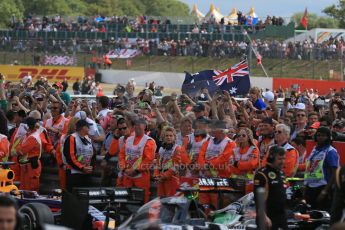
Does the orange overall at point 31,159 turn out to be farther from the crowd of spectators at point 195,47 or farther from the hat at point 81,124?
the crowd of spectators at point 195,47

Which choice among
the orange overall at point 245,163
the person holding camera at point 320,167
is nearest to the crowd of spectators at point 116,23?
the orange overall at point 245,163

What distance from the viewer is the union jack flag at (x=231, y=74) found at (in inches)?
926

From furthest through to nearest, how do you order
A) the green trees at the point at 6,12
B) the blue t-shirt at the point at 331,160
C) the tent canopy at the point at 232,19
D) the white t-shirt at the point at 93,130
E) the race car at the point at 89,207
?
the green trees at the point at 6,12 → the tent canopy at the point at 232,19 → the white t-shirt at the point at 93,130 → the blue t-shirt at the point at 331,160 → the race car at the point at 89,207

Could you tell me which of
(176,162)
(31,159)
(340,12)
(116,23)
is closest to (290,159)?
(176,162)

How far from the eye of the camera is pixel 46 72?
56156 mm

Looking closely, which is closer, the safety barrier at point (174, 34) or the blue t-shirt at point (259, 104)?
the blue t-shirt at point (259, 104)

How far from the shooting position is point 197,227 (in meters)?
12.0

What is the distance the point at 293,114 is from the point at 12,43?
4051 cm

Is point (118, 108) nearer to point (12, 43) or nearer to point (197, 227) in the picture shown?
point (197, 227)

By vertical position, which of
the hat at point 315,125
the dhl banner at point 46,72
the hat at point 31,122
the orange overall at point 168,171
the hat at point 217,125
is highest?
the hat at point 217,125

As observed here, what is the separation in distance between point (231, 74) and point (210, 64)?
3011cm

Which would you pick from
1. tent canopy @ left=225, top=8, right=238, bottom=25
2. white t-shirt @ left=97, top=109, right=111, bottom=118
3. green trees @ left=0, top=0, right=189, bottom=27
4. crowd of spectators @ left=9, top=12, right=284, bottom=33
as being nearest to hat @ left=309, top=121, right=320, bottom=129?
white t-shirt @ left=97, top=109, right=111, bottom=118

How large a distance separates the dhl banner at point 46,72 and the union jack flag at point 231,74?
3179 centimetres

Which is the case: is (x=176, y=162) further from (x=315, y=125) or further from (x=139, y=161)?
(x=315, y=125)
